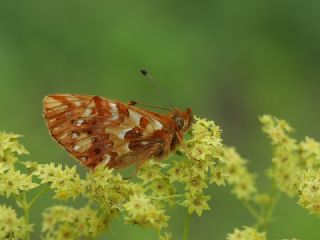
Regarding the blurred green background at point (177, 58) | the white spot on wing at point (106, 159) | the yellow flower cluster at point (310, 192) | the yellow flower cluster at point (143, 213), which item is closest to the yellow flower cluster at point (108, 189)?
the yellow flower cluster at point (143, 213)

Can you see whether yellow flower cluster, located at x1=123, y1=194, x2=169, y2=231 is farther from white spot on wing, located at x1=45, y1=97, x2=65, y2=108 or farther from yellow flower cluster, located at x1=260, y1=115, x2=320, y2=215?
yellow flower cluster, located at x1=260, y1=115, x2=320, y2=215

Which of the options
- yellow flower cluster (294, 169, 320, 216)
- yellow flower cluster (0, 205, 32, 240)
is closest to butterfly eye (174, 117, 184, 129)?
yellow flower cluster (294, 169, 320, 216)

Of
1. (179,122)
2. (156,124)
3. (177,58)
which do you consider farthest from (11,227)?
(177,58)

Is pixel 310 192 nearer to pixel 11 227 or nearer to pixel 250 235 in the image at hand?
pixel 250 235

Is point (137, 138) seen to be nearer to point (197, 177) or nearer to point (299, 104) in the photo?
point (197, 177)

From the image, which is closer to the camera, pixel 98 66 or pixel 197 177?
pixel 197 177

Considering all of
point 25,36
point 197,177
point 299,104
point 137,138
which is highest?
point 299,104

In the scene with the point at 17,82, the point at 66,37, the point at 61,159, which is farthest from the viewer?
the point at 66,37

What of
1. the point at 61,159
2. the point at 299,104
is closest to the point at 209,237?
the point at 61,159
